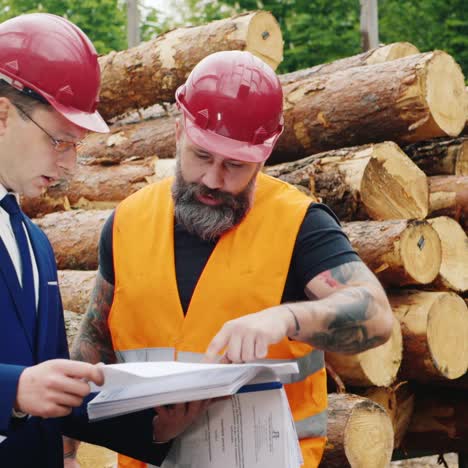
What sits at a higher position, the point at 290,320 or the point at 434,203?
the point at 290,320

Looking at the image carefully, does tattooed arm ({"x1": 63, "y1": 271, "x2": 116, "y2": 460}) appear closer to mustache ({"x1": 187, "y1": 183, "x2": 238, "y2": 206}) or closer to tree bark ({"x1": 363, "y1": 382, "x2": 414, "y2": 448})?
mustache ({"x1": 187, "y1": 183, "x2": 238, "y2": 206})

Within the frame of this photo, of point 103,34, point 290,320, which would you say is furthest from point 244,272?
point 103,34

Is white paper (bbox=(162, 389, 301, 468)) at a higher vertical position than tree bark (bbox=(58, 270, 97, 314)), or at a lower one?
higher

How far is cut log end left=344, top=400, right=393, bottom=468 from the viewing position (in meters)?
3.74

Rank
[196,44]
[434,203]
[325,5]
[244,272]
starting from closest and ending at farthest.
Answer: [244,272] < [434,203] < [196,44] < [325,5]

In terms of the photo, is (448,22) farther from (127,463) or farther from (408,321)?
(127,463)

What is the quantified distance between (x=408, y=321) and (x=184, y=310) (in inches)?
89.0

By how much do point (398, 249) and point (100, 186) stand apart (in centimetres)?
243

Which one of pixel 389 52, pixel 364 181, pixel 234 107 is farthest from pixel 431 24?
pixel 234 107

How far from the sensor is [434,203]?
16.9 feet

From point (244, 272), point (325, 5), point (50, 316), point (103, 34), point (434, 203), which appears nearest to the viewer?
point (50, 316)

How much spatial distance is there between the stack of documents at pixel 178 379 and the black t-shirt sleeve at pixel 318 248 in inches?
20.5

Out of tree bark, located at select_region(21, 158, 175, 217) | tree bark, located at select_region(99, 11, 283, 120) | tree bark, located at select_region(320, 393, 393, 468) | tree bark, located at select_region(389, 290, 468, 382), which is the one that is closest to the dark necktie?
tree bark, located at select_region(320, 393, 393, 468)

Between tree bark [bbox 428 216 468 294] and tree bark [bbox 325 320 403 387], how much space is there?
23.5 inches
